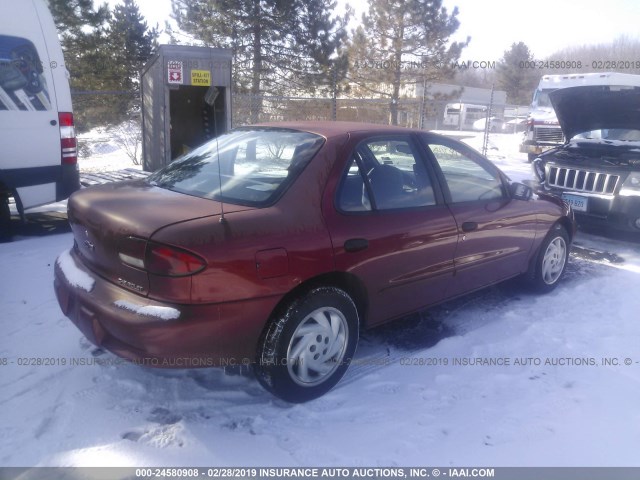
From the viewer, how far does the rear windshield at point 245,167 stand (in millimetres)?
2924

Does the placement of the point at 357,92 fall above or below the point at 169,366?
above

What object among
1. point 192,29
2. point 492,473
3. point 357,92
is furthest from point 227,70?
point 357,92

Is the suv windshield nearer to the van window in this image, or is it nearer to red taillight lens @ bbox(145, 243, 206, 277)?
red taillight lens @ bbox(145, 243, 206, 277)

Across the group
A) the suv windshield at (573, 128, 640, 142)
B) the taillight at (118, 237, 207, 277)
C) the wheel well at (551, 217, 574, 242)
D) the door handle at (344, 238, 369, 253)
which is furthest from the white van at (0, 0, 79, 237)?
the suv windshield at (573, 128, 640, 142)

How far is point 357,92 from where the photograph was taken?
2108 centimetres

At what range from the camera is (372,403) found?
2.96 metres

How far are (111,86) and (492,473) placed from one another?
71.7 ft

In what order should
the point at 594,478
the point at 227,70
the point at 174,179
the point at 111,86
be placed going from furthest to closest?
1. the point at 111,86
2. the point at 227,70
3. the point at 174,179
4. the point at 594,478

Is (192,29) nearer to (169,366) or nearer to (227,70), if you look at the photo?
(227,70)

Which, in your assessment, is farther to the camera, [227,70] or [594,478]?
[227,70]

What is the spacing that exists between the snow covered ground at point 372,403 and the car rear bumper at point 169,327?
1.38 feet

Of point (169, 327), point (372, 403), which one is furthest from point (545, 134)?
point (169, 327)

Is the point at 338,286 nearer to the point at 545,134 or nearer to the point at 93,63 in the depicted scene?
the point at 545,134

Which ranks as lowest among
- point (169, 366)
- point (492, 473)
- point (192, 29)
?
point (492, 473)
